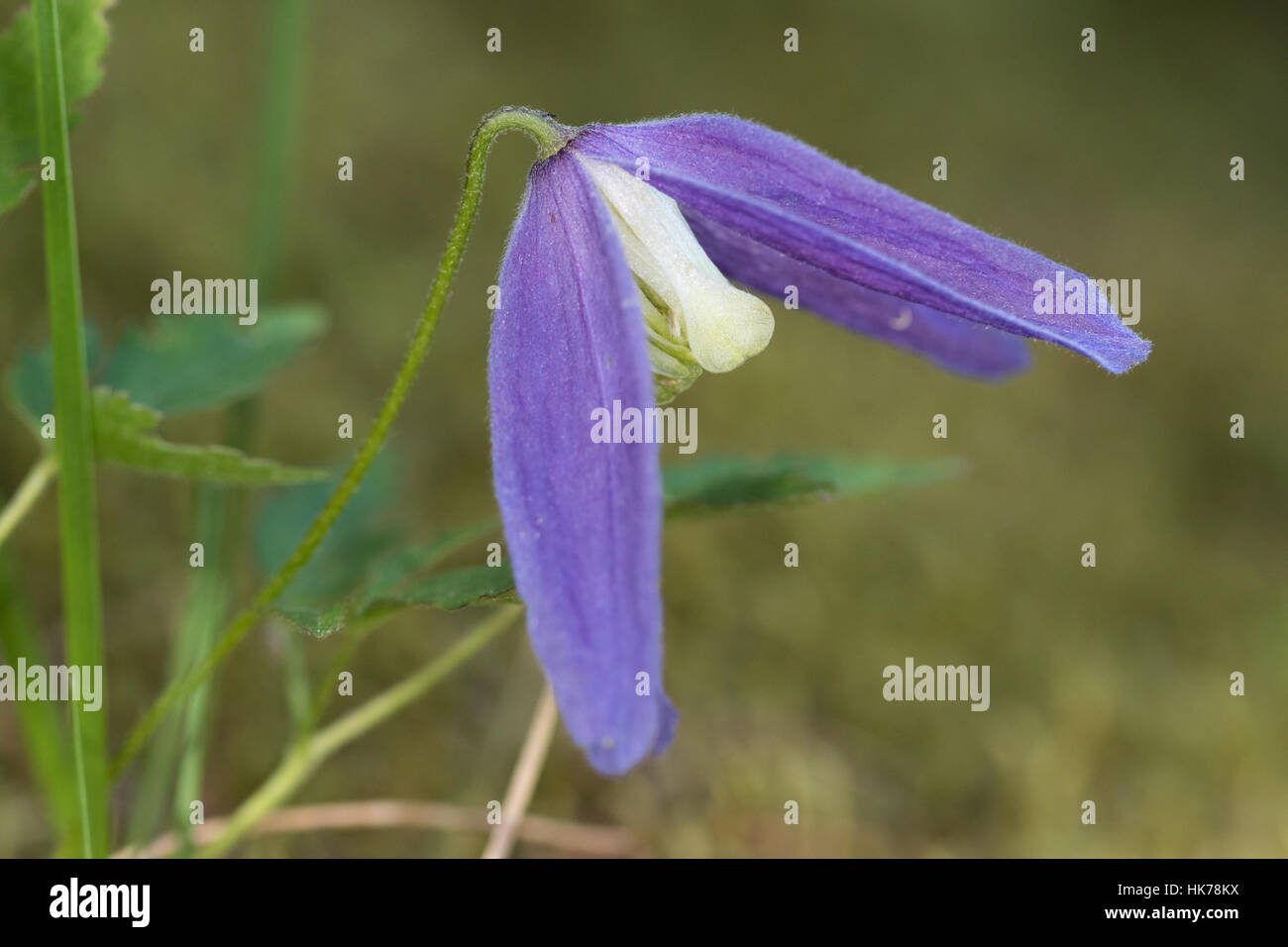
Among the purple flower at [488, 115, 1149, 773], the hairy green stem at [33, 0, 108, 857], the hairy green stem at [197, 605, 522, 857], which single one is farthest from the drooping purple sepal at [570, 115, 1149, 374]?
the hairy green stem at [197, 605, 522, 857]

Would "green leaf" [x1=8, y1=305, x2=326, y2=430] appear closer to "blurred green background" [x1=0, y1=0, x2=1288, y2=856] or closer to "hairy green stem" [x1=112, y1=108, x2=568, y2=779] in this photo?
"blurred green background" [x1=0, y1=0, x2=1288, y2=856]

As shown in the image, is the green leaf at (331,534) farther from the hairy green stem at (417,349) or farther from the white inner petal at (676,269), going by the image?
the white inner petal at (676,269)

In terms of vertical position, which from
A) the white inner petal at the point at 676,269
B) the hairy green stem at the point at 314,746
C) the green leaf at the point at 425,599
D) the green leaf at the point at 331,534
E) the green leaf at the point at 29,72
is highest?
the green leaf at the point at 29,72

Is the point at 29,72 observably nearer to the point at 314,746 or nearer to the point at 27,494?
the point at 27,494

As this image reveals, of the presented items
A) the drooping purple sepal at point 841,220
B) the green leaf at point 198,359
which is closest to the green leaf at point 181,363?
the green leaf at point 198,359

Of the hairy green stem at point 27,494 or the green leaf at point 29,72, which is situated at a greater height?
the green leaf at point 29,72
